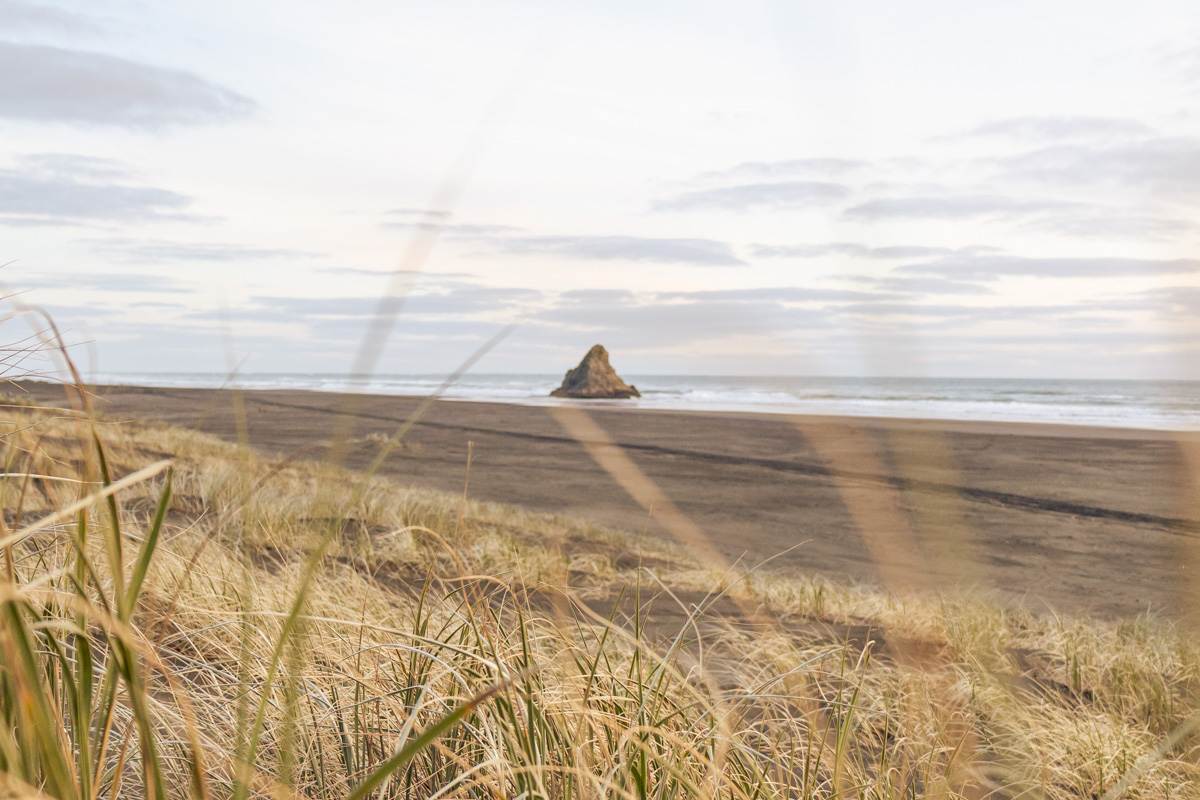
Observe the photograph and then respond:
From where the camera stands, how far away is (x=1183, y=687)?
3.99 m

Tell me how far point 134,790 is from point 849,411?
96.9 ft

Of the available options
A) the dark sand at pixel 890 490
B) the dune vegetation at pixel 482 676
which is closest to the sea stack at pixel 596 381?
the dark sand at pixel 890 490

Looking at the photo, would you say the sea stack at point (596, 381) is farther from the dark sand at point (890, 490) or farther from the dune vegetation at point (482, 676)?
the dune vegetation at point (482, 676)

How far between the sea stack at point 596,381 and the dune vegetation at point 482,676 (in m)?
34.3

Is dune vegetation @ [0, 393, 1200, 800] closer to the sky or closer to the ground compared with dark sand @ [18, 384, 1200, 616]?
closer to the sky

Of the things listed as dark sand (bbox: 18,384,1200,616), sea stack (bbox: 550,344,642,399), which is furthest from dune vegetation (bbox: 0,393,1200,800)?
sea stack (bbox: 550,344,642,399)

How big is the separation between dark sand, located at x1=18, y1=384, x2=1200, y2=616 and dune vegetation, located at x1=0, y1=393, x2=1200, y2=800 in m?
0.63

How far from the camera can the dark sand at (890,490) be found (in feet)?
27.3

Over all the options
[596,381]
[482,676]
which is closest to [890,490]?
[482,676]

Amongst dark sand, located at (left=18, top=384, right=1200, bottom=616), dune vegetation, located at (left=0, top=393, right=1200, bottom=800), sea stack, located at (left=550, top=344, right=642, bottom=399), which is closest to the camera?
dune vegetation, located at (left=0, top=393, right=1200, bottom=800)

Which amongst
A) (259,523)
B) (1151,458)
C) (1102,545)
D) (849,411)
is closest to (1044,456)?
(1151,458)

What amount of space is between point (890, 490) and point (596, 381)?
28.7 metres

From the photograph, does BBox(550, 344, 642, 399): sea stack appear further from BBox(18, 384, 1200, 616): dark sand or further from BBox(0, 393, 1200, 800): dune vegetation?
BBox(0, 393, 1200, 800): dune vegetation

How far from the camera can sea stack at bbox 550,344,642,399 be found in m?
41.1
